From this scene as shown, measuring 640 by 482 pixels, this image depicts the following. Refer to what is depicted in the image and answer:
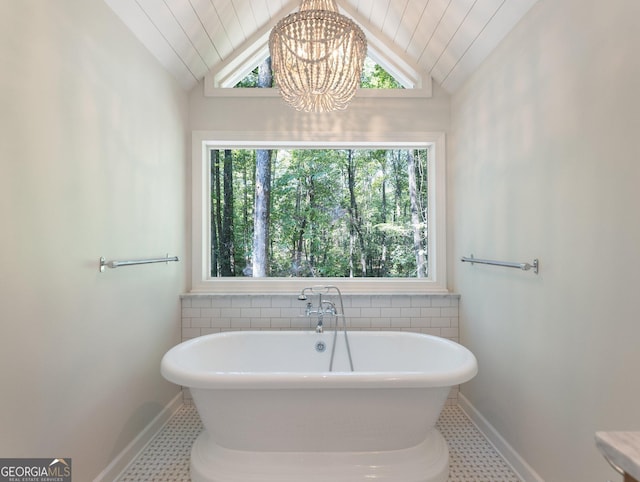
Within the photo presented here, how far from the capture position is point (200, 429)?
8.06ft

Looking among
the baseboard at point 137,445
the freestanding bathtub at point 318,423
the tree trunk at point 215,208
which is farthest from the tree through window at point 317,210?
the freestanding bathtub at point 318,423

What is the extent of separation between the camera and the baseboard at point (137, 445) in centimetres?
188

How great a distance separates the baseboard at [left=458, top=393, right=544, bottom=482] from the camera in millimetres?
1881

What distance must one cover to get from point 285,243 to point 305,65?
1.64m

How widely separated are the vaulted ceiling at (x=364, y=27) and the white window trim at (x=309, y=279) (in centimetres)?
47

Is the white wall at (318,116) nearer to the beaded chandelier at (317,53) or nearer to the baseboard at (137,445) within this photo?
the beaded chandelier at (317,53)

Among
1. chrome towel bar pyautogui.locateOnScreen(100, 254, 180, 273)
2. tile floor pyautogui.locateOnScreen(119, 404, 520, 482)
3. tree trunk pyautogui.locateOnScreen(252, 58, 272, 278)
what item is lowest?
tile floor pyautogui.locateOnScreen(119, 404, 520, 482)

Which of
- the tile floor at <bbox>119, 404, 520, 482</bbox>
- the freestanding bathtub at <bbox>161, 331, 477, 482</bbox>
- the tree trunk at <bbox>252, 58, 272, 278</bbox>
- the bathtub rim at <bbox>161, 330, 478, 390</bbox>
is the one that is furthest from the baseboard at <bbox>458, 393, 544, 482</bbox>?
the tree trunk at <bbox>252, 58, 272, 278</bbox>

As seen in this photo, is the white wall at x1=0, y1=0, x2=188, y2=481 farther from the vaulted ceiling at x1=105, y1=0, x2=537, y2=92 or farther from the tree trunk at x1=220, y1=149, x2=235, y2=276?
the tree trunk at x1=220, y1=149, x2=235, y2=276

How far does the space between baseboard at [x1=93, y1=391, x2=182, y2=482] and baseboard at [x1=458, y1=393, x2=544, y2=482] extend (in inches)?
82.8

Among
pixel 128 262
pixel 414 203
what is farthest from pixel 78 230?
pixel 414 203

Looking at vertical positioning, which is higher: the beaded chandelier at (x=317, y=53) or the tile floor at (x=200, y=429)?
the beaded chandelier at (x=317, y=53)

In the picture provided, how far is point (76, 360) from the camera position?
65.4 inches

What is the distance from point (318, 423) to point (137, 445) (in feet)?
3.68
